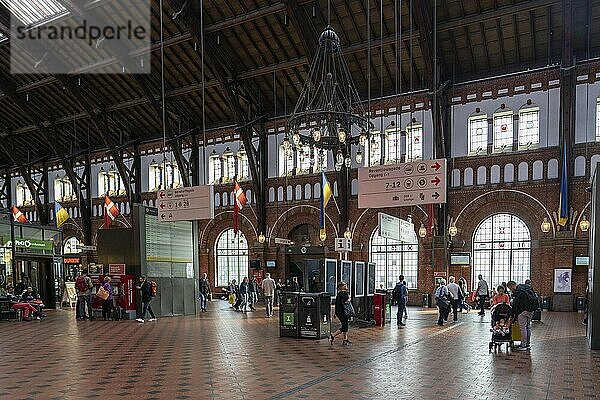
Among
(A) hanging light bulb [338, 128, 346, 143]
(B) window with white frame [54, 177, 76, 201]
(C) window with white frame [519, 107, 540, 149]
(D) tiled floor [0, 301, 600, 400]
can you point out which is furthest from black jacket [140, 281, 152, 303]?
(B) window with white frame [54, 177, 76, 201]

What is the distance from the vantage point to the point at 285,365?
8367 mm

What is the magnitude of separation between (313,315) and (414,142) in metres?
11.5

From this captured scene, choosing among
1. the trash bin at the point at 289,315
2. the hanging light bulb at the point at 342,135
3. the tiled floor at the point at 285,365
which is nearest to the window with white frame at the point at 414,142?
the tiled floor at the point at 285,365

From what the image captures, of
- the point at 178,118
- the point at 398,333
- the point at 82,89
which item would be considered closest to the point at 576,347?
the point at 398,333

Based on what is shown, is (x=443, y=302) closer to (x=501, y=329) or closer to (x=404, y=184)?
(x=501, y=329)

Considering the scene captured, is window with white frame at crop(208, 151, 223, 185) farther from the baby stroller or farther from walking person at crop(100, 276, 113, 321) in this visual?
the baby stroller

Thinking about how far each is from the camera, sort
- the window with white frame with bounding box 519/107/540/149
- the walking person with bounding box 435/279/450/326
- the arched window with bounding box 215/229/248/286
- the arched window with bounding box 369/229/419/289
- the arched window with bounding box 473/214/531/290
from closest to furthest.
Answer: the walking person with bounding box 435/279/450/326, the window with white frame with bounding box 519/107/540/149, the arched window with bounding box 473/214/531/290, the arched window with bounding box 369/229/419/289, the arched window with bounding box 215/229/248/286

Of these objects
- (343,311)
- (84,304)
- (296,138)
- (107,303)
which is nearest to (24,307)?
(84,304)

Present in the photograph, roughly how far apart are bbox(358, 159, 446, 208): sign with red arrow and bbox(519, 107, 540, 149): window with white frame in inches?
426

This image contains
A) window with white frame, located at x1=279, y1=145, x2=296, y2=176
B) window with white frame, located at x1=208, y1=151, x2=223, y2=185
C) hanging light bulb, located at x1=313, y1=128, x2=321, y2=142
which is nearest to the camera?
hanging light bulb, located at x1=313, y1=128, x2=321, y2=142

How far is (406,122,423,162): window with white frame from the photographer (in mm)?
20672

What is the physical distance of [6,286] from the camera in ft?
63.2

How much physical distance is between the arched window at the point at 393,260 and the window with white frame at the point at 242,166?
7.26 metres

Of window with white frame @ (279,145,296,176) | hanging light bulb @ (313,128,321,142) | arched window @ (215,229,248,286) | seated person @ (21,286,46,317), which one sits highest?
window with white frame @ (279,145,296,176)
